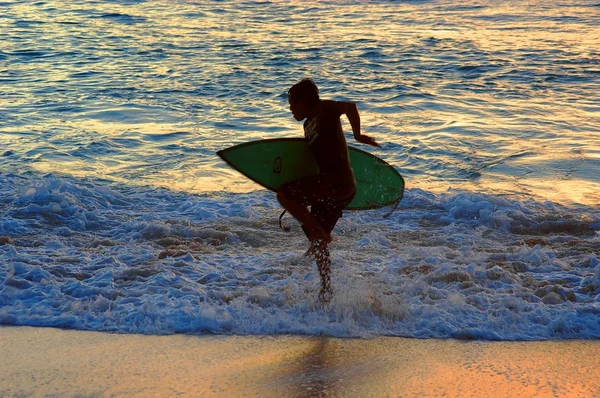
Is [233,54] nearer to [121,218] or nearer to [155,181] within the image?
[155,181]

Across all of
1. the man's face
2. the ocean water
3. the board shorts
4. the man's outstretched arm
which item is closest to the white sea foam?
the ocean water

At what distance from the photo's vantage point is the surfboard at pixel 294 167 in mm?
5797

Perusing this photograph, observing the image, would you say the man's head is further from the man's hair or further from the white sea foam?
the white sea foam

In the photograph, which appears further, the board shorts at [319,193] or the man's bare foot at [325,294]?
the man's bare foot at [325,294]

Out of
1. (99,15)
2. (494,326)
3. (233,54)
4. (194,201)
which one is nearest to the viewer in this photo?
(494,326)

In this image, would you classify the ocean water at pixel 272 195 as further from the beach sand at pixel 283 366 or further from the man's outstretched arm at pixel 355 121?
the man's outstretched arm at pixel 355 121

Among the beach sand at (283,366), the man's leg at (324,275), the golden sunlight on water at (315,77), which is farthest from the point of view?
the golden sunlight on water at (315,77)

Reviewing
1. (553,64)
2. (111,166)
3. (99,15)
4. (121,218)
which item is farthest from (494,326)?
(99,15)

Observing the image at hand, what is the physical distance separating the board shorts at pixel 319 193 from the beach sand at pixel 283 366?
892 millimetres

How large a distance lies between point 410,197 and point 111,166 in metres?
3.65

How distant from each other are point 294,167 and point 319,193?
56 cm

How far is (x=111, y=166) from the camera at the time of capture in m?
9.73

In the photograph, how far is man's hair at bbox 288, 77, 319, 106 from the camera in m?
5.08

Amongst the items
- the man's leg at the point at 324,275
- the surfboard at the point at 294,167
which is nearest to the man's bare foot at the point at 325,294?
the man's leg at the point at 324,275
